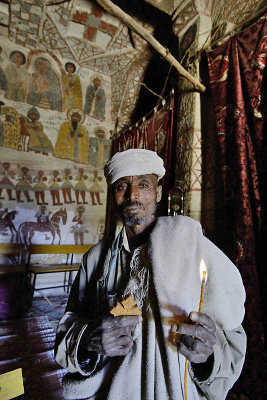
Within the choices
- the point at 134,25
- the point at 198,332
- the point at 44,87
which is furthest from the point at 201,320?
the point at 44,87

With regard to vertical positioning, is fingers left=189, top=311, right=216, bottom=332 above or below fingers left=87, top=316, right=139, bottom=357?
above

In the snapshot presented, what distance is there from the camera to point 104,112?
6629 mm

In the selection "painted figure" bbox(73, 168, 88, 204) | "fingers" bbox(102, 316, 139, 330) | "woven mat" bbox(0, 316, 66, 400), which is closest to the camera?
"fingers" bbox(102, 316, 139, 330)

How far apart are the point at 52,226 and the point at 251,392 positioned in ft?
16.7

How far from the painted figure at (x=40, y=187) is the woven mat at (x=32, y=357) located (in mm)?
2978

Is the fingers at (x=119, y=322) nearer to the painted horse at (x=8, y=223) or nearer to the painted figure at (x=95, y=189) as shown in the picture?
the painted horse at (x=8, y=223)

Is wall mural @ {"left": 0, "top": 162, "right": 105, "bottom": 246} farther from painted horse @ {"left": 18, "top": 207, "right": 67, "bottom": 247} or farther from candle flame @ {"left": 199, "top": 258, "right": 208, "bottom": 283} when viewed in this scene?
candle flame @ {"left": 199, "top": 258, "right": 208, "bottom": 283}

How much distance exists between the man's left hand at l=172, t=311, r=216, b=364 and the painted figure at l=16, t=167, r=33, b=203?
5.63 m

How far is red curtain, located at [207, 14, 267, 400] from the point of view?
2.14 meters

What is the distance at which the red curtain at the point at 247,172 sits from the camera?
2.14m

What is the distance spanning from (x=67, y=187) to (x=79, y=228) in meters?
1.16

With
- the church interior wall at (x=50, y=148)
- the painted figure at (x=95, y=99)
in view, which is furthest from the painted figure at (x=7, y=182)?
the painted figure at (x=95, y=99)

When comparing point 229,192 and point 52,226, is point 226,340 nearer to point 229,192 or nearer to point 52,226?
point 229,192

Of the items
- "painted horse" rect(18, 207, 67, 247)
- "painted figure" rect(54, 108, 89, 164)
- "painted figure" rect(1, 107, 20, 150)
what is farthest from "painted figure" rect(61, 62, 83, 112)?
"painted horse" rect(18, 207, 67, 247)
